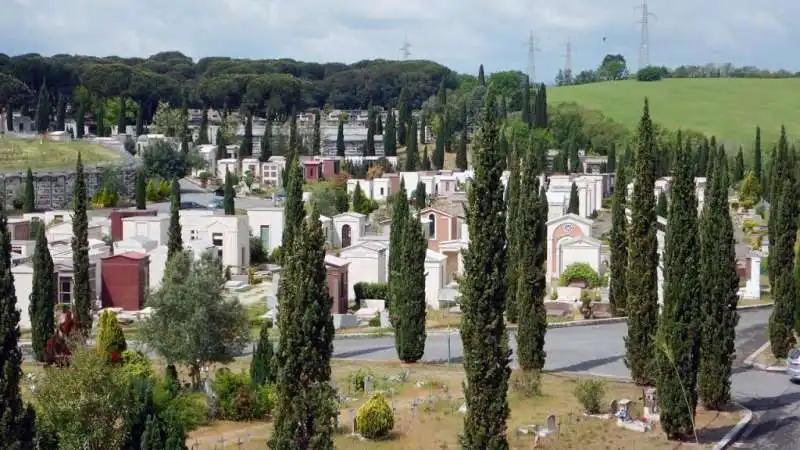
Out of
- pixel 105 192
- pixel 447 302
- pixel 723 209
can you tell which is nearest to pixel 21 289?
pixel 447 302

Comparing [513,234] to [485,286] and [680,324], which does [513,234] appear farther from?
[485,286]

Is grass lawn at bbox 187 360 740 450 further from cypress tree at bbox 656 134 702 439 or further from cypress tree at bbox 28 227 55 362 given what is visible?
cypress tree at bbox 28 227 55 362

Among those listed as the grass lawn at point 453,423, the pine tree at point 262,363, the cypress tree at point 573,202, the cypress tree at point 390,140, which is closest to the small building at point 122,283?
the grass lawn at point 453,423

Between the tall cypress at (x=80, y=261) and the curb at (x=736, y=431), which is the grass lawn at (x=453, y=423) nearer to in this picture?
the curb at (x=736, y=431)

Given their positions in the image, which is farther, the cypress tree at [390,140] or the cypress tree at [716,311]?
the cypress tree at [390,140]

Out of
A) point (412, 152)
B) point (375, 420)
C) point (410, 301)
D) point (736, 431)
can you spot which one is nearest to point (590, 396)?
point (736, 431)

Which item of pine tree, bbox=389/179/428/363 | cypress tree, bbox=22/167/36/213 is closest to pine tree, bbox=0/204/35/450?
pine tree, bbox=389/179/428/363
